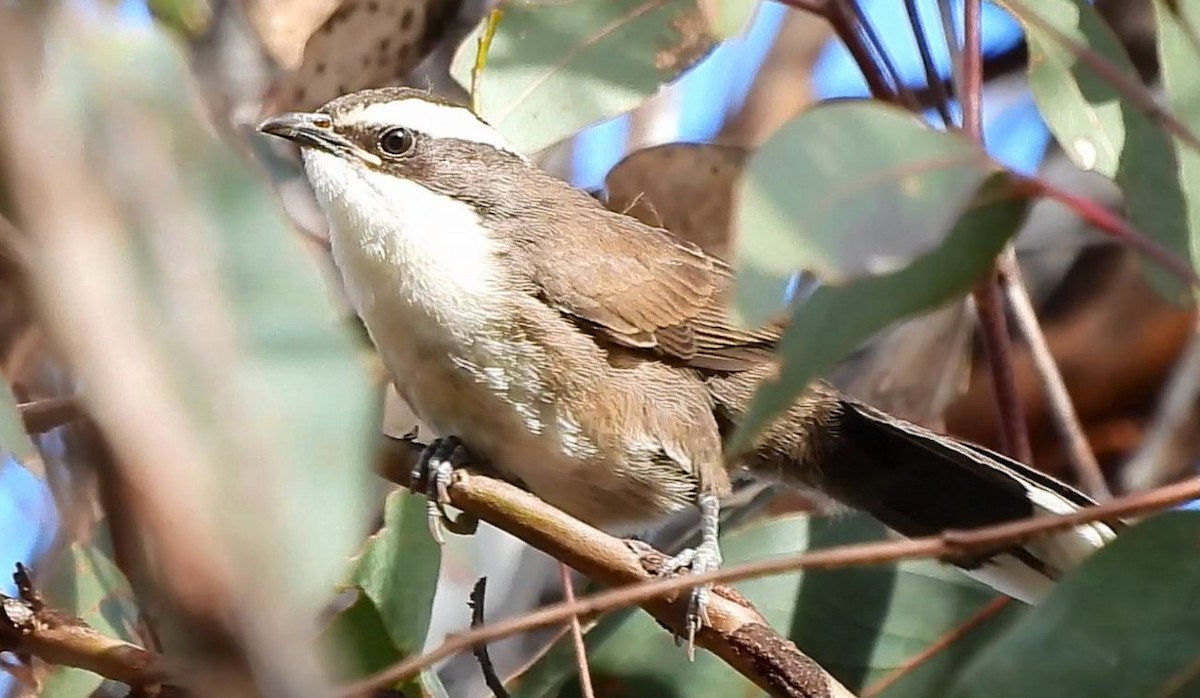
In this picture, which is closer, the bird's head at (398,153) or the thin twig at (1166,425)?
the bird's head at (398,153)

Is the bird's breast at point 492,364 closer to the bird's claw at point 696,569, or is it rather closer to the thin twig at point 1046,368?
the bird's claw at point 696,569

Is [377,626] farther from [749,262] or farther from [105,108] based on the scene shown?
[105,108]

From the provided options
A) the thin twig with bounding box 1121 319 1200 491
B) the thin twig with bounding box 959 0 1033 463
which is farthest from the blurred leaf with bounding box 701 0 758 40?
the thin twig with bounding box 1121 319 1200 491

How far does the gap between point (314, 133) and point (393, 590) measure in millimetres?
865

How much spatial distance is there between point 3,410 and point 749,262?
926 mm

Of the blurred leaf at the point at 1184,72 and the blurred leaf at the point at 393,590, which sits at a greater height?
the blurred leaf at the point at 1184,72

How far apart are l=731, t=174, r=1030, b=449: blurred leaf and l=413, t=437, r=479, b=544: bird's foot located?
3.09 ft

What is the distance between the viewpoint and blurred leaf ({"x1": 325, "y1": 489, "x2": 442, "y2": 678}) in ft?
8.63

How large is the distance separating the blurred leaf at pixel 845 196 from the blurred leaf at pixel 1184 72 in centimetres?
50

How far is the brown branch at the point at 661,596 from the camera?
7.07 feet

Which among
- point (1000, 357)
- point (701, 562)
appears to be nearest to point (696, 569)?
point (701, 562)

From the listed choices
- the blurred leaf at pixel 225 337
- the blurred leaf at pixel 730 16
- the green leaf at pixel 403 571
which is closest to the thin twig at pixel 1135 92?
the blurred leaf at pixel 730 16

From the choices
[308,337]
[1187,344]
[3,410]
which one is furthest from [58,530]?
[1187,344]

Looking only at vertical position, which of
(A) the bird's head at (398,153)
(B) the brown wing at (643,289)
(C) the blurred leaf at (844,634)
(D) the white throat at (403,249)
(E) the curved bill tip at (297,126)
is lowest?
(C) the blurred leaf at (844,634)
